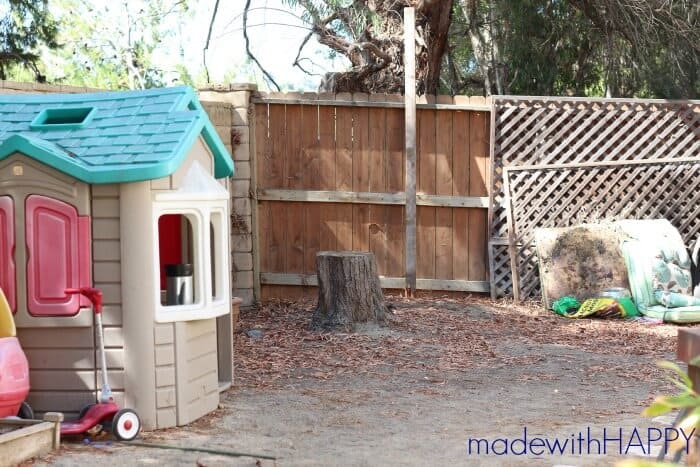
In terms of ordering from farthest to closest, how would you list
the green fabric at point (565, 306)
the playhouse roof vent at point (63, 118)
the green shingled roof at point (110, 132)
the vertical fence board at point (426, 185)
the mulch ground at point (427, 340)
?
1. the vertical fence board at point (426, 185)
2. the green fabric at point (565, 306)
3. the mulch ground at point (427, 340)
4. the playhouse roof vent at point (63, 118)
5. the green shingled roof at point (110, 132)

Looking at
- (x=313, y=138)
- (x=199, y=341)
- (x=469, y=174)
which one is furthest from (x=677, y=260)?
(x=199, y=341)

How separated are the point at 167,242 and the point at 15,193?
1.55m

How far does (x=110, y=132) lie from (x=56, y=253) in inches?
29.5

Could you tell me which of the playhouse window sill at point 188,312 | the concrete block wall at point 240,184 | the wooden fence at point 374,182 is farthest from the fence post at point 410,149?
the playhouse window sill at point 188,312

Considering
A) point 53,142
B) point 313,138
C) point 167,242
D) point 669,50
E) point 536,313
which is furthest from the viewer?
point 669,50

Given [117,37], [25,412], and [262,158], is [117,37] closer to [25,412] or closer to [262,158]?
[262,158]

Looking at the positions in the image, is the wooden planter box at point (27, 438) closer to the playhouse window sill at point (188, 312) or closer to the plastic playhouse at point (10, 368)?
the plastic playhouse at point (10, 368)

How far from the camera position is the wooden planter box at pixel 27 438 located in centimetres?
427

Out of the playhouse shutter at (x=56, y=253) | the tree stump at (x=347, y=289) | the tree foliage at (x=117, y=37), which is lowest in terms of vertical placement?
the tree stump at (x=347, y=289)

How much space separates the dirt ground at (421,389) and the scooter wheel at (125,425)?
59 millimetres

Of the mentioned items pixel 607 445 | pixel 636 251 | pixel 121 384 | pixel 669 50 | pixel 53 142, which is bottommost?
pixel 607 445

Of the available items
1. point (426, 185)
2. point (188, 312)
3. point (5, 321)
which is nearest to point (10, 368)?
point (5, 321)

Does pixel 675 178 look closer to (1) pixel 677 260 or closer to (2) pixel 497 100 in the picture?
(1) pixel 677 260

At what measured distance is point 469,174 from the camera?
31.4ft
